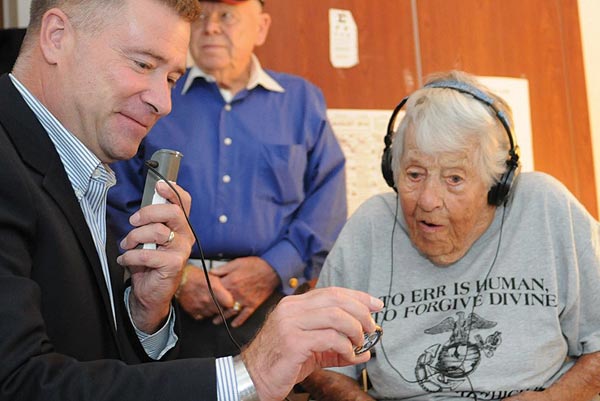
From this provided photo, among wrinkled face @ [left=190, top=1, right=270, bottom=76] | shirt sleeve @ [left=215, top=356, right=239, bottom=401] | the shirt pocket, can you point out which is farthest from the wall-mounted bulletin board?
shirt sleeve @ [left=215, top=356, right=239, bottom=401]

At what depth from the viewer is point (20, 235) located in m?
1.02

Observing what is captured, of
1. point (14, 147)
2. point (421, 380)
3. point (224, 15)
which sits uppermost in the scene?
point (224, 15)

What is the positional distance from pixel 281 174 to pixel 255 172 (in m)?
0.08

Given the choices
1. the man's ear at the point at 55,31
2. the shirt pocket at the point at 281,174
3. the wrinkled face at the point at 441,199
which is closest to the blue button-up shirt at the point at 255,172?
the shirt pocket at the point at 281,174

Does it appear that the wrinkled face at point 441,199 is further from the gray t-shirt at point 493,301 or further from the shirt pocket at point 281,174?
the shirt pocket at point 281,174

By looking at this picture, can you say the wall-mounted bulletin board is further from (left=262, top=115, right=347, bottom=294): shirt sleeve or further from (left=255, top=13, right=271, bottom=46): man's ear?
(left=262, top=115, right=347, bottom=294): shirt sleeve

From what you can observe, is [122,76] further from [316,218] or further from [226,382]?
[316,218]

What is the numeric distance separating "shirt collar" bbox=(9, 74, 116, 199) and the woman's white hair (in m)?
0.79

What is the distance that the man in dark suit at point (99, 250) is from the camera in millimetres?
959

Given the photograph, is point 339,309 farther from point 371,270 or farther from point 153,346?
point 371,270

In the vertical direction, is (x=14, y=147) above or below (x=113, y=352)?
above

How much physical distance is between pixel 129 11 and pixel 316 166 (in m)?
1.17

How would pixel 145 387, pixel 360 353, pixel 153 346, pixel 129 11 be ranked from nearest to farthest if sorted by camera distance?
pixel 145 387, pixel 360 353, pixel 129 11, pixel 153 346

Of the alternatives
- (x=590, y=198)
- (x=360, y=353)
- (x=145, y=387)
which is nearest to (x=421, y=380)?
(x=360, y=353)
